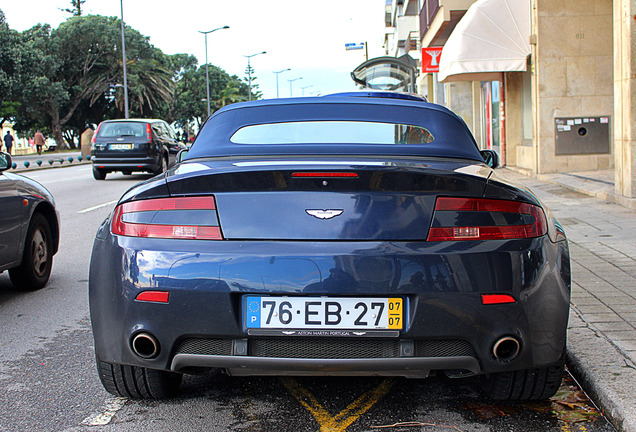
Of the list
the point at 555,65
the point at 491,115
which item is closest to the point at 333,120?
the point at 555,65

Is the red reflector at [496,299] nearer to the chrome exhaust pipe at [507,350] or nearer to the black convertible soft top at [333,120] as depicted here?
the chrome exhaust pipe at [507,350]

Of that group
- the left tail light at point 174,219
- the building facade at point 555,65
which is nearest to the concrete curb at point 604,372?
the left tail light at point 174,219

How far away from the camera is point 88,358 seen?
13.5ft

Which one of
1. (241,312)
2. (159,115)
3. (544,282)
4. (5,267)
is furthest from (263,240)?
(159,115)

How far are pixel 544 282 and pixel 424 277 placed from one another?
0.51 metres

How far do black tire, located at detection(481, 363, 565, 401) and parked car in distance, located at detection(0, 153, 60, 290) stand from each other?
3.85 metres

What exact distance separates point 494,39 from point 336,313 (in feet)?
51.8

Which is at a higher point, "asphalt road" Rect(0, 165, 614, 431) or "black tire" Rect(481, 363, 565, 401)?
"black tire" Rect(481, 363, 565, 401)

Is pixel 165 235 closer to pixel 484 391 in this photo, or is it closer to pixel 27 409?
pixel 27 409

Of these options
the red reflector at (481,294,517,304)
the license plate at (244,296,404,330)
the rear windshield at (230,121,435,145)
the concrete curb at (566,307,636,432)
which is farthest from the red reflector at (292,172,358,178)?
the concrete curb at (566,307,636,432)

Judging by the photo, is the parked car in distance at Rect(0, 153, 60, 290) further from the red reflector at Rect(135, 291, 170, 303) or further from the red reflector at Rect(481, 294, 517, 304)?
the red reflector at Rect(481, 294, 517, 304)

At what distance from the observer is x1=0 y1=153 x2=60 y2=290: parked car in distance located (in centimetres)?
553

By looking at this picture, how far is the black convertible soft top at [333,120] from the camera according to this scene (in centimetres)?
368

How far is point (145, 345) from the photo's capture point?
2926mm
